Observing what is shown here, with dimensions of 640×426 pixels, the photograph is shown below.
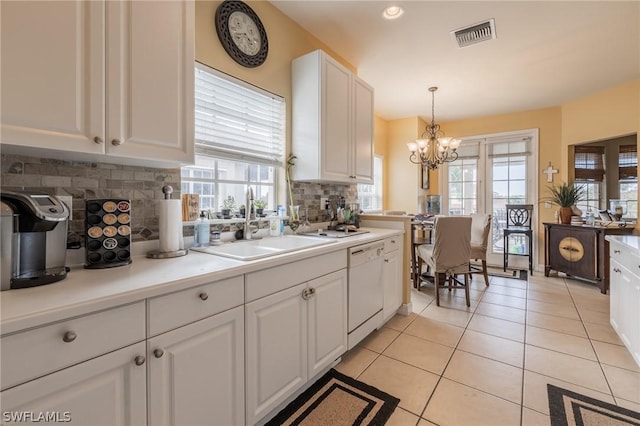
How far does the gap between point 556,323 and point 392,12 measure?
10.7ft

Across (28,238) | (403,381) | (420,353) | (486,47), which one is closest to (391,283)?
(420,353)

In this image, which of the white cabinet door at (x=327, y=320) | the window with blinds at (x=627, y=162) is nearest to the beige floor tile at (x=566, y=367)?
the white cabinet door at (x=327, y=320)

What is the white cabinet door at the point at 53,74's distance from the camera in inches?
35.3

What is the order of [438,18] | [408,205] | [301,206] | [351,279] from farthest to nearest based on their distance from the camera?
[408,205]
[301,206]
[438,18]
[351,279]

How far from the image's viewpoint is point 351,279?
201 cm

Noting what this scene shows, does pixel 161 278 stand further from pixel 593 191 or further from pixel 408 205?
pixel 593 191

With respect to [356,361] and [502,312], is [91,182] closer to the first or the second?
[356,361]

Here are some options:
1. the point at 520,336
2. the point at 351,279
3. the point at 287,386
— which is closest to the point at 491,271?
the point at 520,336

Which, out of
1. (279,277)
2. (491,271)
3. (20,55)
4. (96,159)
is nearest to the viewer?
(20,55)

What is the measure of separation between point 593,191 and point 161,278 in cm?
641

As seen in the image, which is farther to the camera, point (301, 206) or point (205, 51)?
point (301, 206)

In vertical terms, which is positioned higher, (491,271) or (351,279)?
(351,279)

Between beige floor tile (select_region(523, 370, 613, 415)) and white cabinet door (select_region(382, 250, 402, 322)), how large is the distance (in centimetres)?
105

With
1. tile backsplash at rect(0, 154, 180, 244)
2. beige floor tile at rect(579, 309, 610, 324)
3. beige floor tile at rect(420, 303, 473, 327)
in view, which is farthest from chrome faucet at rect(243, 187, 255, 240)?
beige floor tile at rect(579, 309, 610, 324)
